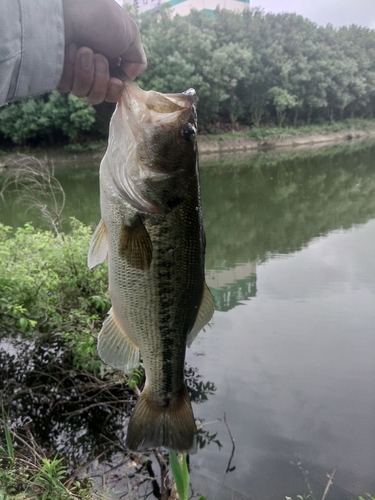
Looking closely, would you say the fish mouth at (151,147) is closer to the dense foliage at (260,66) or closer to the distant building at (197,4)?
the dense foliage at (260,66)

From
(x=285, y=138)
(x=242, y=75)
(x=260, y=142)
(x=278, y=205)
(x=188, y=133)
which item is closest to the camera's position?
(x=188, y=133)

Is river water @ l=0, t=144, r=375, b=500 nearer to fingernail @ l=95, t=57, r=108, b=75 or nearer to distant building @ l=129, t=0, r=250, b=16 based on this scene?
fingernail @ l=95, t=57, r=108, b=75

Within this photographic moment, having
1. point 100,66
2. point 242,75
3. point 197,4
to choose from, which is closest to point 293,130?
point 242,75

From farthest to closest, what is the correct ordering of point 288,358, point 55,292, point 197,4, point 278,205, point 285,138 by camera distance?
point 197,4
point 285,138
point 278,205
point 288,358
point 55,292

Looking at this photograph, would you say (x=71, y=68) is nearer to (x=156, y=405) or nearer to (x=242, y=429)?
(x=156, y=405)

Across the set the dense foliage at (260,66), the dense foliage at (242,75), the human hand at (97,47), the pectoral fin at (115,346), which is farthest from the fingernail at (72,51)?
the dense foliage at (260,66)

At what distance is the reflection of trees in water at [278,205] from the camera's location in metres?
9.10

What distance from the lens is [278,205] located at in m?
12.6

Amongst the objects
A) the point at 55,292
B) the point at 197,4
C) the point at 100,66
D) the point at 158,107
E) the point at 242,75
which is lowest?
the point at 55,292

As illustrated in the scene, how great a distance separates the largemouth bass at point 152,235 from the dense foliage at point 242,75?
83.3ft

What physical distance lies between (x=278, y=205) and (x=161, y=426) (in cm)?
1152

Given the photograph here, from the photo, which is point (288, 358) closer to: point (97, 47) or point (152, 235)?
point (152, 235)

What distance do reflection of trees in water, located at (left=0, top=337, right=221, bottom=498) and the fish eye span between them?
2.64 meters

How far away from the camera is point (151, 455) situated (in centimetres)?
337
